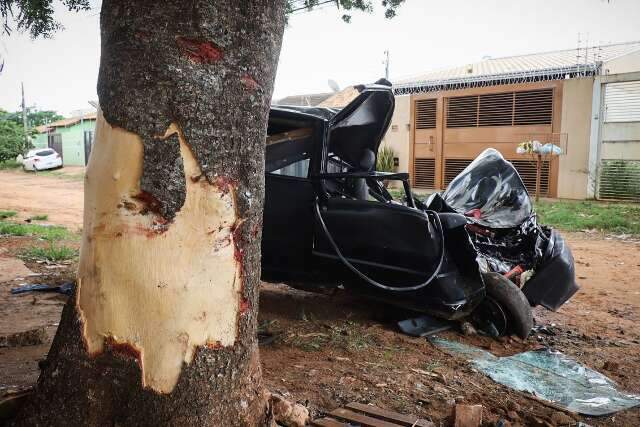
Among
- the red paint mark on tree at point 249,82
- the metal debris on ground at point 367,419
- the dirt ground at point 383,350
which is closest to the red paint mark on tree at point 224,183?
the red paint mark on tree at point 249,82

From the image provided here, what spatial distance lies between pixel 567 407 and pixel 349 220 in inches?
80.1

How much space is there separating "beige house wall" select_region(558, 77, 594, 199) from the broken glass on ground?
1372 centimetres

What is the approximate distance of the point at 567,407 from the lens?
10.8 feet

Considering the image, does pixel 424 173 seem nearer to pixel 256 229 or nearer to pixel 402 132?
pixel 402 132

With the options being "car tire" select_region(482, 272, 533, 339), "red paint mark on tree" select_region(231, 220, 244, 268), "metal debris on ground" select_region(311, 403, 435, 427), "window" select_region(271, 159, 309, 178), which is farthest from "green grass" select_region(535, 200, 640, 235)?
"red paint mark on tree" select_region(231, 220, 244, 268)

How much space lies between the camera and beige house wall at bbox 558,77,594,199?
53.5 feet

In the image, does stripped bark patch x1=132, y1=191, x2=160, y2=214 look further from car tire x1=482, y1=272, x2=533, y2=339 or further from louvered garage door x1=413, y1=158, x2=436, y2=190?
louvered garage door x1=413, y1=158, x2=436, y2=190

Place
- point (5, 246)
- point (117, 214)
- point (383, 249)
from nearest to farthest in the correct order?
point (117, 214), point (383, 249), point (5, 246)

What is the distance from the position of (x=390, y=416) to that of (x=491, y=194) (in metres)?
3.46

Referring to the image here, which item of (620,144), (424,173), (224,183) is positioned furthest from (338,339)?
(424,173)

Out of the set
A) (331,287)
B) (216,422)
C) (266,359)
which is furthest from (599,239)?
(216,422)

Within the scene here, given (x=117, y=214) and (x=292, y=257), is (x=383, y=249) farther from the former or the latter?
(x=117, y=214)

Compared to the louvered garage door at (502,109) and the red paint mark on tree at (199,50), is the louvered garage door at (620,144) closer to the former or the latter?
the louvered garage door at (502,109)

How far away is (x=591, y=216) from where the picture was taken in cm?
1282
